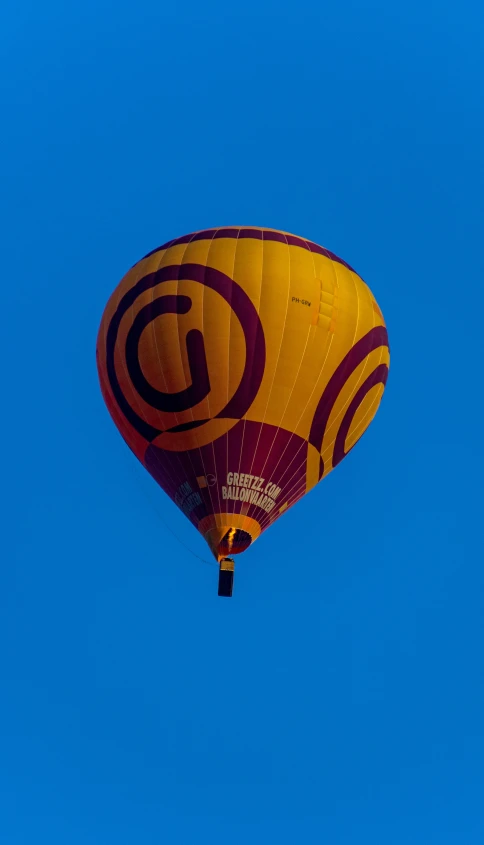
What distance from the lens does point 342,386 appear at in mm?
29844

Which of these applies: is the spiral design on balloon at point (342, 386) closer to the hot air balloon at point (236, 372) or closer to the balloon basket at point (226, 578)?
the hot air balloon at point (236, 372)

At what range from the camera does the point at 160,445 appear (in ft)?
97.1

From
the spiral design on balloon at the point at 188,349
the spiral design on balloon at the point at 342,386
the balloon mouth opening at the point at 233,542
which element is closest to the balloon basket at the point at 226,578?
the balloon mouth opening at the point at 233,542

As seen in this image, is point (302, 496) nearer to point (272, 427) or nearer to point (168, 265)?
point (272, 427)

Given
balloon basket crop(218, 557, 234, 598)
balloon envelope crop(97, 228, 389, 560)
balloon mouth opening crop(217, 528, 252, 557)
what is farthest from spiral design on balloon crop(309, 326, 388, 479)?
balloon basket crop(218, 557, 234, 598)

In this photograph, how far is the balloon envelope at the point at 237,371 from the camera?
94.6ft

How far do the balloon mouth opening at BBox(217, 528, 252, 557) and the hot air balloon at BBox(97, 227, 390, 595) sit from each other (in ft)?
0.08

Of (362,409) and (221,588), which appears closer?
(221,588)

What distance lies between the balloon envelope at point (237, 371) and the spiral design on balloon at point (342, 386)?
29 mm

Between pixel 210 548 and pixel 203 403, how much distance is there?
249 centimetres

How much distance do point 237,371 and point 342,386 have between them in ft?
6.86

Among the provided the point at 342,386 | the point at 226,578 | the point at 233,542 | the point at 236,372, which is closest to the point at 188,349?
the point at 236,372

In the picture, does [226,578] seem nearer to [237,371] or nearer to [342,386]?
[237,371]

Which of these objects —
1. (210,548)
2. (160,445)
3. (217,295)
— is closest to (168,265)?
(217,295)
